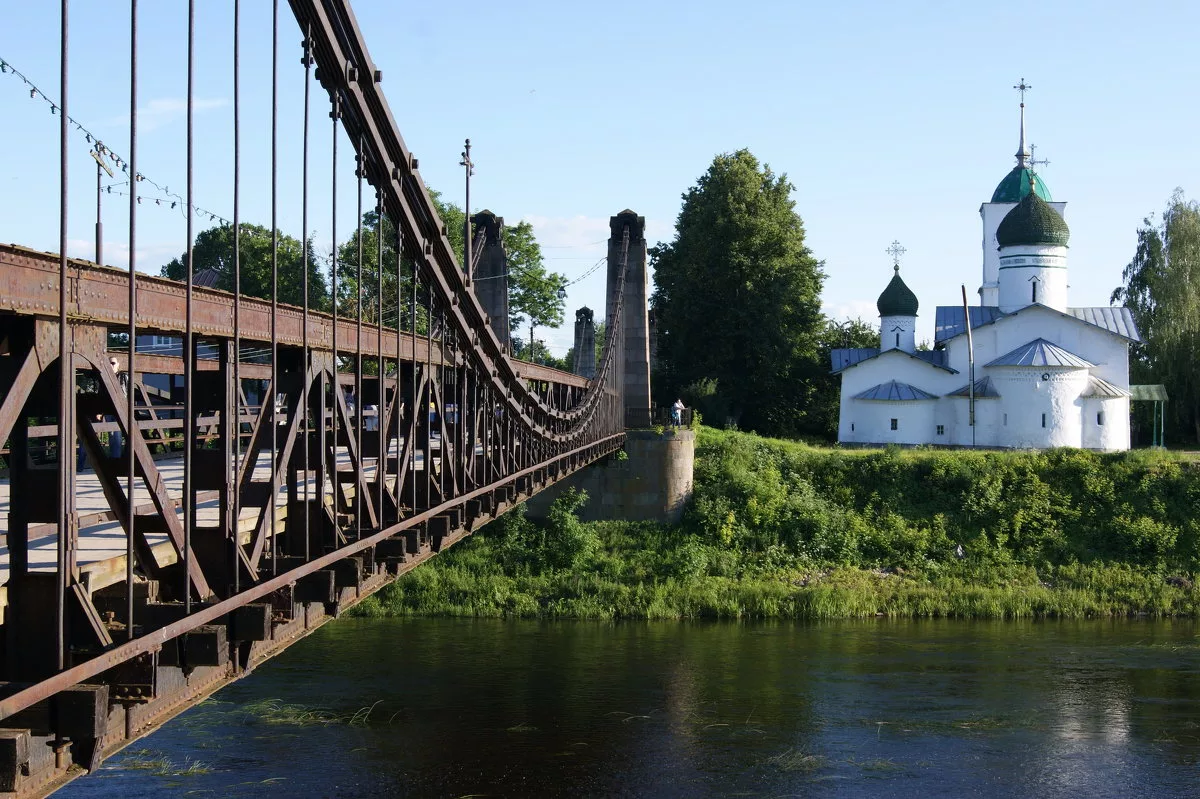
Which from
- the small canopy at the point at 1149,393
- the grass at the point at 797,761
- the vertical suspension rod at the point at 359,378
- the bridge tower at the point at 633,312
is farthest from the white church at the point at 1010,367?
the vertical suspension rod at the point at 359,378

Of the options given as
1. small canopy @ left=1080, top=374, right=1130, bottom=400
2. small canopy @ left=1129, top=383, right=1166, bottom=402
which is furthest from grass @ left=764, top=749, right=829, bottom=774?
small canopy @ left=1129, top=383, right=1166, bottom=402

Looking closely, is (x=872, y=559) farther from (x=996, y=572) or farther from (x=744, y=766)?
(x=744, y=766)

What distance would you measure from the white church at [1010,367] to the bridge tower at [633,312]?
14.8 m

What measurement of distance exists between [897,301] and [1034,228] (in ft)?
18.9

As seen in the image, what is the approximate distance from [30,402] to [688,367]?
44509 millimetres

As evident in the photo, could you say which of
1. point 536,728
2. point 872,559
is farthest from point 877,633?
point 536,728

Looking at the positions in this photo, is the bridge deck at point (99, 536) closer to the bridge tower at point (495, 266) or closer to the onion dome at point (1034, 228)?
the bridge tower at point (495, 266)

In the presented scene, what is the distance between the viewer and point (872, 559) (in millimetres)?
31141

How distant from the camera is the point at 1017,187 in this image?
192ft

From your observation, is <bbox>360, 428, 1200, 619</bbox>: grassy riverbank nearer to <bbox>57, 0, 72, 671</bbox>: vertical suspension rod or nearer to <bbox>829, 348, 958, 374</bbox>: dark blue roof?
<bbox>829, 348, 958, 374</bbox>: dark blue roof

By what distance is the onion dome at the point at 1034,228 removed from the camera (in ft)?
162

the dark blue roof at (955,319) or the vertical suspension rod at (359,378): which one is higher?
the dark blue roof at (955,319)

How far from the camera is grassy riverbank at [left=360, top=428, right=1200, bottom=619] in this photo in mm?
28328

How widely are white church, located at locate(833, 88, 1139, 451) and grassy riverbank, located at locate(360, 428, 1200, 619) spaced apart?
807 centimetres
